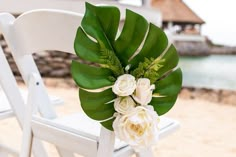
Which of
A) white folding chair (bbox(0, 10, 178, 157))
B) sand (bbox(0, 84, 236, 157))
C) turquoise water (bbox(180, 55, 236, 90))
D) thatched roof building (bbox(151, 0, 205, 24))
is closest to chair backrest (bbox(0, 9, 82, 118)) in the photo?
white folding chair (bbox(0, 10, 178, 157))

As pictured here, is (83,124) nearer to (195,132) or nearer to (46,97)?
(46,97)

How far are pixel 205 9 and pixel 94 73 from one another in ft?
10.9

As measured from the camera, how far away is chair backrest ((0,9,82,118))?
69 cm

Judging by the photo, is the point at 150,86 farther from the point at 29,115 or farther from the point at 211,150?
the point at 211,150

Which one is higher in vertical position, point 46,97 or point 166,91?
point 166,91

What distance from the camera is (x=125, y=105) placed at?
23.6 inches

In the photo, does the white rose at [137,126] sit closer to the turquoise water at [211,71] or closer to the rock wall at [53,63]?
the turquoise water at [211,71]

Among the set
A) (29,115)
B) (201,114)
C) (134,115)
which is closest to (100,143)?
(134,115)

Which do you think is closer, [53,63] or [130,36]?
[130,36]

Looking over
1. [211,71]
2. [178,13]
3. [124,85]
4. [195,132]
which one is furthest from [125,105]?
[178,13]

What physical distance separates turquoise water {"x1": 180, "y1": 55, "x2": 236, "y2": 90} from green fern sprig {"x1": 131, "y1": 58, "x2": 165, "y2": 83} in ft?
10.2

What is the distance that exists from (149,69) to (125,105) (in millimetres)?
77

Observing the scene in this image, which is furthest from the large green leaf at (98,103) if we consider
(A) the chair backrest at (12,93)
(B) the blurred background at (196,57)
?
(B) the blurred background at (196,57)

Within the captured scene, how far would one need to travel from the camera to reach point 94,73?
0.62 metres
